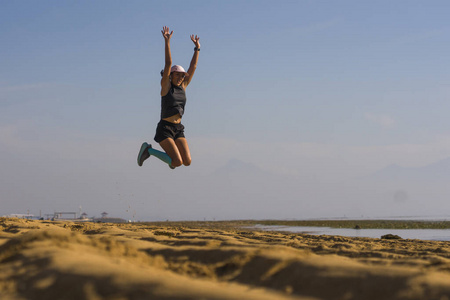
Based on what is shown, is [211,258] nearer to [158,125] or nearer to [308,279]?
[308,279]

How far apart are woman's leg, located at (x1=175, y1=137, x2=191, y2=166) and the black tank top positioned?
540 mm

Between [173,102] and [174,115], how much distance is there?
1.06 ft

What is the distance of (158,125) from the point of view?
8430 millimetres

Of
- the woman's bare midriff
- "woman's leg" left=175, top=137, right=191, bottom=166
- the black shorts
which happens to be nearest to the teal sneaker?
the black shorts

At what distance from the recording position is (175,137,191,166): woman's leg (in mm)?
8383

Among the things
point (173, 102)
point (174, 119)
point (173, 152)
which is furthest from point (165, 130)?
point (173, 102)

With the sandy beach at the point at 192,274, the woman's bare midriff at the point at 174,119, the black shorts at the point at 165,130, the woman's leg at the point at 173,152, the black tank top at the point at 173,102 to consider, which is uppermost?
the black tank top at the point at 173,102

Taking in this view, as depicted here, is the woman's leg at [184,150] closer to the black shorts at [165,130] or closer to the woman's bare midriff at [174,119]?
the black shorts at [165,130]

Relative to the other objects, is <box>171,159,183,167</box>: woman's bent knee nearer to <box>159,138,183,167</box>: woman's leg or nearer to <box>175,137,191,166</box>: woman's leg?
<box>159,138,183,167</box>: woman's leg

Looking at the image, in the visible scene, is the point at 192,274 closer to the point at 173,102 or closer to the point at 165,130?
the point at 173,102

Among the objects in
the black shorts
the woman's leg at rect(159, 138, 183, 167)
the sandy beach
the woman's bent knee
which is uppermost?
the black shorts

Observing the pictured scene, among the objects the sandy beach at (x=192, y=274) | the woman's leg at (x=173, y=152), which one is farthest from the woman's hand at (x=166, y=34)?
the sandy beach at (x=192, y=274)

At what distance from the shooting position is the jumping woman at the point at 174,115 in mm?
8109

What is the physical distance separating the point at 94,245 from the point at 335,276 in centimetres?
174
